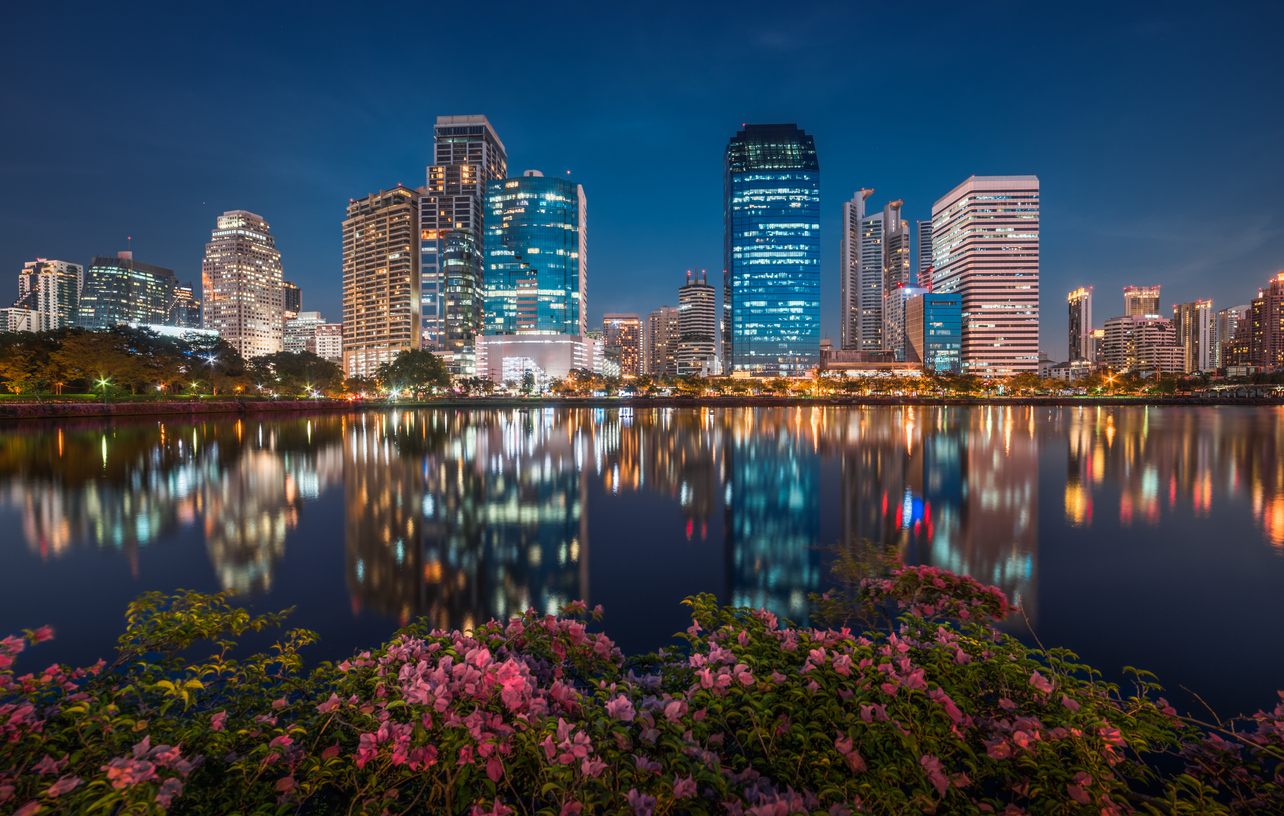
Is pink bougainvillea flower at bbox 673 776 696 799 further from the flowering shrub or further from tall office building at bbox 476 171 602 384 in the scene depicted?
tall office building at bbox 476 171 602 384

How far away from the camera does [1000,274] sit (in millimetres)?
155125

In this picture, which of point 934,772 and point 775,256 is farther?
point 775,256

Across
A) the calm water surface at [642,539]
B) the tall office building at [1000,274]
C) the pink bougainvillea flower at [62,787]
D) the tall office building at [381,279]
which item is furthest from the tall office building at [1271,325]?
the tall office building at [381,279]

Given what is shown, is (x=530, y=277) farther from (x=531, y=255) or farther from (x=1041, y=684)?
(x=1041, y=684)

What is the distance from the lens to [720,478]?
1984cm

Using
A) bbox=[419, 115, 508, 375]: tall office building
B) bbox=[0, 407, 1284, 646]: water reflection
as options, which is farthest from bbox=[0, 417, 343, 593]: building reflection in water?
A: bbox=[419, 115, 508, 375]: tall office building

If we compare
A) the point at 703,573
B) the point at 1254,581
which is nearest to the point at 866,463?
the point at 1254,581

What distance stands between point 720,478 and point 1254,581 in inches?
523

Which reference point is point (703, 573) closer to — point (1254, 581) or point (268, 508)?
point (1254, 581)

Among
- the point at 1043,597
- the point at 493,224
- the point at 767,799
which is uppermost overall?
the point at 493,224

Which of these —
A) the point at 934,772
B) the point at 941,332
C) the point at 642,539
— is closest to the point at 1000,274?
the point at 941,332

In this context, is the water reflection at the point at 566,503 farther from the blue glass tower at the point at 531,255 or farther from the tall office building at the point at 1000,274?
the tall office building at the point at 1000,274

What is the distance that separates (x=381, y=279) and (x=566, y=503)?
178m

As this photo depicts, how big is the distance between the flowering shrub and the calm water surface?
3.82 metres
